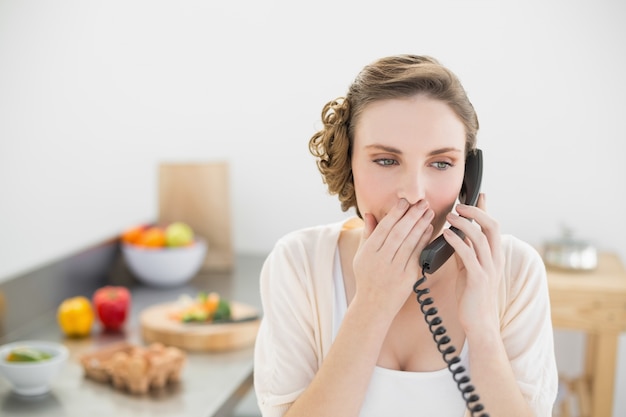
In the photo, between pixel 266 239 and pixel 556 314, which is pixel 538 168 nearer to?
pixel 556 314

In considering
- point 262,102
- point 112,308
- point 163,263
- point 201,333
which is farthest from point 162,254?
point 262,102

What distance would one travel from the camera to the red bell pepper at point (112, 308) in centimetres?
226

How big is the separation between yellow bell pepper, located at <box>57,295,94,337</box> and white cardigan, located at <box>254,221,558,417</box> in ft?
3.28

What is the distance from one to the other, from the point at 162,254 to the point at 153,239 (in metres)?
0.09

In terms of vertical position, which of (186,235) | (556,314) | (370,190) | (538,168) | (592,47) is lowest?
(556,314)

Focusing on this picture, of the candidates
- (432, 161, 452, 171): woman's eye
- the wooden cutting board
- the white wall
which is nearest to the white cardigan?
(432, 161, 452, 171): woman's eye

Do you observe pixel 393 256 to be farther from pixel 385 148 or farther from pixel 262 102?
pixel 262 102

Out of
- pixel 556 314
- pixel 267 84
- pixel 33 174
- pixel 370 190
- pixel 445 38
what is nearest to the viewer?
pixel 370 190

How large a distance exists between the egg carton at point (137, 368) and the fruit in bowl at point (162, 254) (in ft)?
2.51

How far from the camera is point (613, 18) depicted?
2.70 metres

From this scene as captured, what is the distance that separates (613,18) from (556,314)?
107 cm

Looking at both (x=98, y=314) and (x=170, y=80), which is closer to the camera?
(x=98, y=314)

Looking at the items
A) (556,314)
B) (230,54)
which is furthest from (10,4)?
(556,314)

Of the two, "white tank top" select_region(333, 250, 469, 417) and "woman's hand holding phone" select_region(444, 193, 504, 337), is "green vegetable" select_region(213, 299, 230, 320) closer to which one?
"white tank top" select_region(333, 250, 469, 417)
